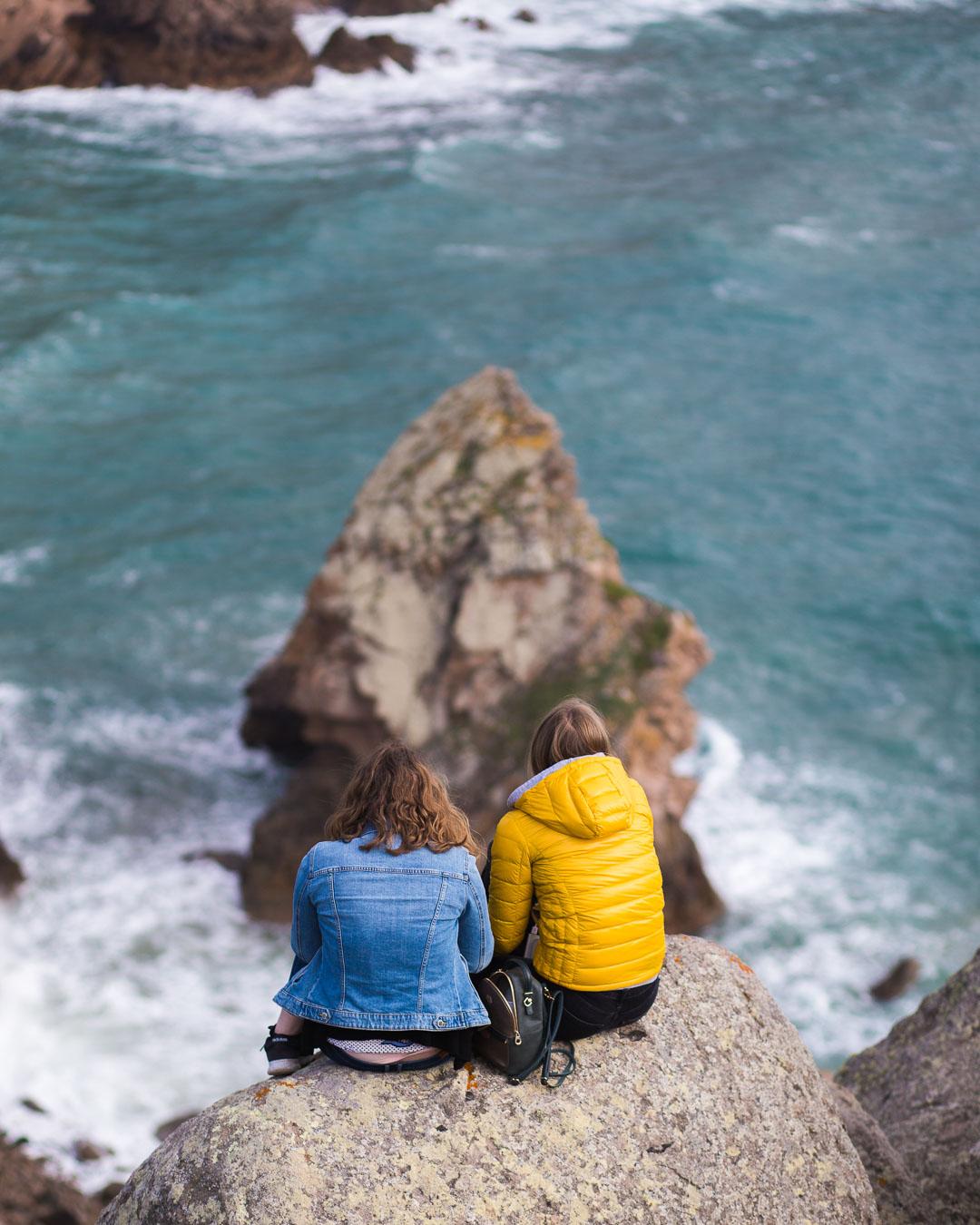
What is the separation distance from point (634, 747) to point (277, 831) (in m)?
5.76

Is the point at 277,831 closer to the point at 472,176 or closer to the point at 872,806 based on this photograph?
the point at 872,806

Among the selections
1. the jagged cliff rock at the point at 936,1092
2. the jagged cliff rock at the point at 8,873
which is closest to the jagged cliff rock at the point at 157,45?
the jagged cliff rock at the point at 8,873

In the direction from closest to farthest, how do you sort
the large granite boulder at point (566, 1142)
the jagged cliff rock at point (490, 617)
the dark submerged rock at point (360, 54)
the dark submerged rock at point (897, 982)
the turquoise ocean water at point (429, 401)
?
1. the large granite boulder at point (566, 1142)
2. the jagged cliff rock at point (490, 617)
3. the dark submerged rock at point (897, 982)
4. the turquoise ocean water at point (429, 401)
5. the dark submerged rock at point (360, 54)

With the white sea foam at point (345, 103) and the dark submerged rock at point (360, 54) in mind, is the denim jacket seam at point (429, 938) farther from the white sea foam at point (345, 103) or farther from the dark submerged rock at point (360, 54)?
the dark submerged rock at point (360, 54)

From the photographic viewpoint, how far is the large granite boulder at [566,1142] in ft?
17.1

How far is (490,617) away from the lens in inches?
672

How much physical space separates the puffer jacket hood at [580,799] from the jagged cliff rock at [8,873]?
50.0 ft

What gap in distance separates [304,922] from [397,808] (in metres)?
0.66

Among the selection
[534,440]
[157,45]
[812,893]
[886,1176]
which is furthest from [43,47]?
[886,1176]

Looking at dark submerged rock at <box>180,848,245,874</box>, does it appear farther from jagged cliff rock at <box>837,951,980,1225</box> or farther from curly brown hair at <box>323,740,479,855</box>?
curly brown hair at <box>323,740,479,855</box>

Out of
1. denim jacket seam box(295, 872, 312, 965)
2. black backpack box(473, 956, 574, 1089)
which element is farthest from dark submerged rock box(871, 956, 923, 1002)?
denim jacket seam box(295, 872, 312, 965)

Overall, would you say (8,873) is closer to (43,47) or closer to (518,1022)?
(518,1022)

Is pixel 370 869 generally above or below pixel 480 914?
above

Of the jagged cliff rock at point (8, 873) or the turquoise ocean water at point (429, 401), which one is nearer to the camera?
the jagged cliff rock at point (8, 873)
